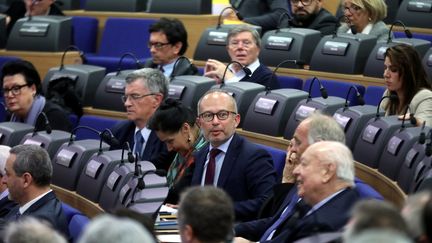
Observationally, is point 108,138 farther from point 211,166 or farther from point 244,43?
point 244,43

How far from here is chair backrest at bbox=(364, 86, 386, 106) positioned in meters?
4.91

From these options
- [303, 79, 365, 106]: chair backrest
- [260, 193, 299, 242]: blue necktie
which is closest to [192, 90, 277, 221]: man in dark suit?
[260, 193, 299, 242]: blue necktie

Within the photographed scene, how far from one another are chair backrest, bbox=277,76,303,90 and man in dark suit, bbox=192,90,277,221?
3.96 ft

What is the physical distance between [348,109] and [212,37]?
1.63 m

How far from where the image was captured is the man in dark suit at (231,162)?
12.8ft

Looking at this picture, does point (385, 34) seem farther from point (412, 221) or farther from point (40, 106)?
point (412, 221)

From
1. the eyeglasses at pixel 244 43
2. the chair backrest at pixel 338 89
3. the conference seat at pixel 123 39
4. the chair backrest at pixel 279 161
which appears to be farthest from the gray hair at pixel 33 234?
the conference seat at pixel 123 39

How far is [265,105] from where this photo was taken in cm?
466

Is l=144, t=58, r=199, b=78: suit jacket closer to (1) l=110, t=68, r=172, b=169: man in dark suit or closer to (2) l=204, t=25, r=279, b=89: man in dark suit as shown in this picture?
(2) l=204, t=25, r=279, b=89: man in dark suit

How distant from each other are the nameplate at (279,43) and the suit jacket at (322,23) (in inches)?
13.3

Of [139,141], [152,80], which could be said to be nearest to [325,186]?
[139,141]

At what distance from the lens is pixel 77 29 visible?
682cm

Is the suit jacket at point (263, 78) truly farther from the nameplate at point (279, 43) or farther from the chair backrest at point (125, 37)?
the chair backrest at point (125, 37)

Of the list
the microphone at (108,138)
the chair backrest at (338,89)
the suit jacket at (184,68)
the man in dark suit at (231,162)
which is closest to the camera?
the man in dark suit at (231,162)
